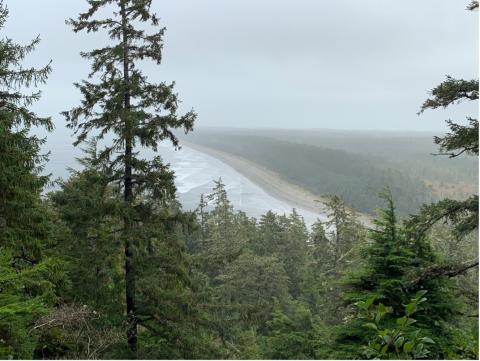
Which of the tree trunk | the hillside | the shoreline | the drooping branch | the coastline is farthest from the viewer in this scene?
the hillside

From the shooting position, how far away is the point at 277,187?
12138cm

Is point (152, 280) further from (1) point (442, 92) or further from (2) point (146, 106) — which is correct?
(1) point (442, 92)

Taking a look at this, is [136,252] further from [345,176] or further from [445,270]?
[345,176]

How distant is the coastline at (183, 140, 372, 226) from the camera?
98369mm

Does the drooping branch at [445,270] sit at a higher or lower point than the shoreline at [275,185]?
higher

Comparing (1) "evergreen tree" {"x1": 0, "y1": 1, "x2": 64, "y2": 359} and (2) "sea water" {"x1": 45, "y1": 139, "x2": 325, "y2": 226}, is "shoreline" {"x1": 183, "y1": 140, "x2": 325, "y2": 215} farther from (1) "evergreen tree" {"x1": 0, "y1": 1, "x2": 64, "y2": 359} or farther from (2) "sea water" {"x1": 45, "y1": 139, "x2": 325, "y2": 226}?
(1) "evergreen tree" {"x1": 0, "y1": 1, "x2": 64, "y2": 359}

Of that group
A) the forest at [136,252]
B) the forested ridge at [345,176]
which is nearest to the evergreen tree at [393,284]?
the forest at [136,252]

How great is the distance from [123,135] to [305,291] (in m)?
30.2

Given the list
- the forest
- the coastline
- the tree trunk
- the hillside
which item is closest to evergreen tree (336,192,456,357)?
the forest

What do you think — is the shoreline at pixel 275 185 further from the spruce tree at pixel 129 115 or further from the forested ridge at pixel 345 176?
the spruce tree at pixel 129 115

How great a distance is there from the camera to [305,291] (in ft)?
126

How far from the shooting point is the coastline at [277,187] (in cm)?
9837

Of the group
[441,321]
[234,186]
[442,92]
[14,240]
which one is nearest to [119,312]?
[14,240]

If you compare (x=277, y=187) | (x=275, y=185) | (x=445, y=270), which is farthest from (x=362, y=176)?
(x=445, y=270)
